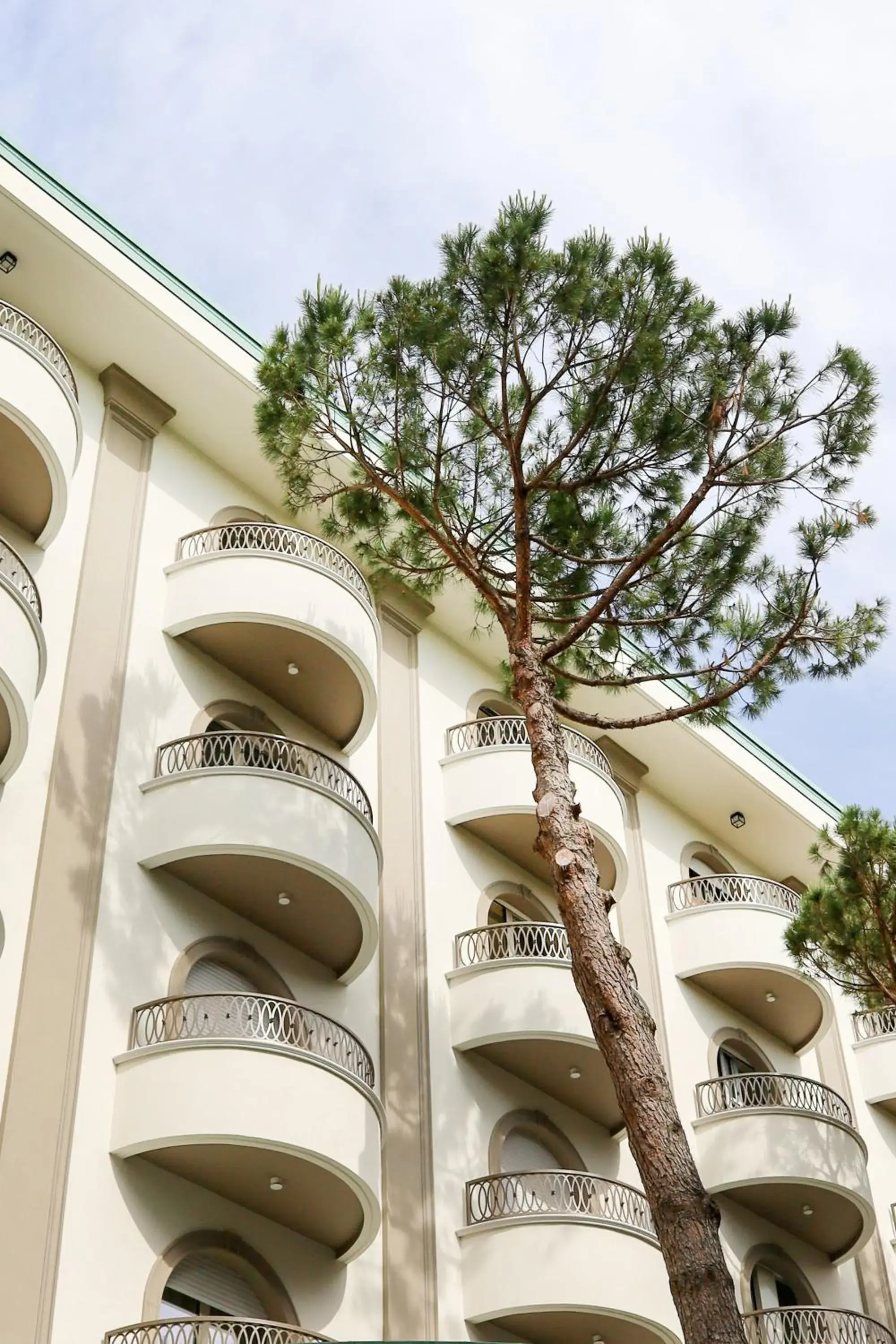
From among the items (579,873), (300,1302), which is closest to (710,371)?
(579,873)

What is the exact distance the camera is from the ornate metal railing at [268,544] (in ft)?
58.1

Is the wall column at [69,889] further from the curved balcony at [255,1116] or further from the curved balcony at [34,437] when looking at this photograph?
the curved balcony at [34,437]

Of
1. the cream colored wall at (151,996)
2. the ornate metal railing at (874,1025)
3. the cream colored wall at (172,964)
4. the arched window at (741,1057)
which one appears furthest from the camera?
the ornate metal railing at (874,1025)

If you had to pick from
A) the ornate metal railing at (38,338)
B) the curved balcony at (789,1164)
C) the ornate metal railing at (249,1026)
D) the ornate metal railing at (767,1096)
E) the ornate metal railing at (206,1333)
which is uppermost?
the ornate metal railing at (38,338)

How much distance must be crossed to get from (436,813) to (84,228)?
26.3ft

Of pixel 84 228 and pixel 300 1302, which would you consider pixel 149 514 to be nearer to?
pixel 84 228

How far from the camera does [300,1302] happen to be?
13.5 m

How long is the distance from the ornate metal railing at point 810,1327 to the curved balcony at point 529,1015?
2685mm

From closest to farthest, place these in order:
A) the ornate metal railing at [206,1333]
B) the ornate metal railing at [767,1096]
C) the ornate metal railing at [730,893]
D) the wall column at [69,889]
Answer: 1. the ornate metal railing at [206,1333]
2. the wall column at [69,889]
3. the ornate metal railing at [767,1096]
4. the ornate metal railing at [730,893]

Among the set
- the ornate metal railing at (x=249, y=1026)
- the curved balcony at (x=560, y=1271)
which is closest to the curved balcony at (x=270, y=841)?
the ornate metal railing at (x=249, y=1026)

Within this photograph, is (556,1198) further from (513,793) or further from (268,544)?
(268,544)

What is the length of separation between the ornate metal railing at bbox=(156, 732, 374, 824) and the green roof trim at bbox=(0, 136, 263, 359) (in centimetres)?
560

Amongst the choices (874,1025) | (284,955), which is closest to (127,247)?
(284,955)

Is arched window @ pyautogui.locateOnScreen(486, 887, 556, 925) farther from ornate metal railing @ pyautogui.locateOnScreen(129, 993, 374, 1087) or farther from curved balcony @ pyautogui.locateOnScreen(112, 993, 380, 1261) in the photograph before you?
curved balcony @ pyautogui.locateOnScreen(112, 993, 380, 1261)
